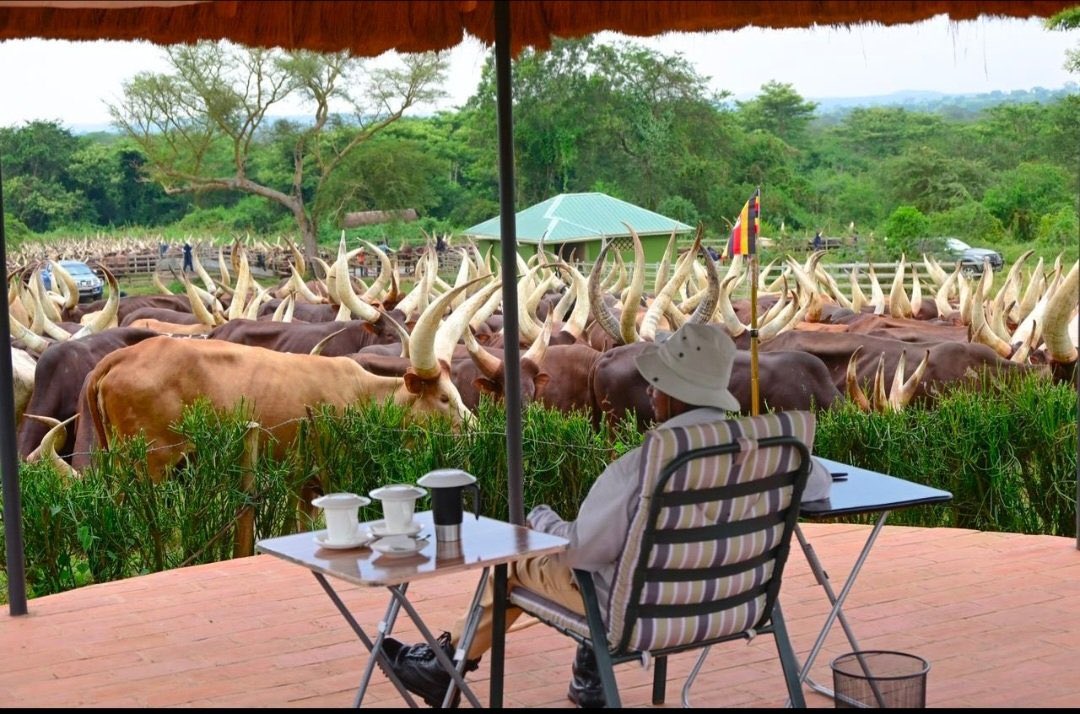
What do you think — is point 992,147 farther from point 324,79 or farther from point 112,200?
point 112,200

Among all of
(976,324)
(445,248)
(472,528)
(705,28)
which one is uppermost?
(705,28)

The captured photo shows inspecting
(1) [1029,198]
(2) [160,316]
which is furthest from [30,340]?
(1) [1029,198]

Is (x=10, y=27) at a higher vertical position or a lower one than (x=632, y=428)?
higher

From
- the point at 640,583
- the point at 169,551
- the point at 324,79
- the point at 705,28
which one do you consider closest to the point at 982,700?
the point at 640,583

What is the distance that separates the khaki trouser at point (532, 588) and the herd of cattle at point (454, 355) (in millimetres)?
1031

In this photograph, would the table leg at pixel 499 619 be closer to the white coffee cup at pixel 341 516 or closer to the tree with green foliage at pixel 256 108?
the white coffee cup at pixel 341 516

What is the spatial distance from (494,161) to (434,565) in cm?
4404

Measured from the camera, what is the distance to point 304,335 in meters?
11.0

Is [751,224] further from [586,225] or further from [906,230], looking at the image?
[906,230]

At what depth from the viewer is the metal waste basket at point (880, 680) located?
3301mm

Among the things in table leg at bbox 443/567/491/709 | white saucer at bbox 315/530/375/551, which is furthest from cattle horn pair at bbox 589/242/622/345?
white saucer at bbox 315/530/375/551

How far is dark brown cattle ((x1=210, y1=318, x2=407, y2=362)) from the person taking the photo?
10.9m

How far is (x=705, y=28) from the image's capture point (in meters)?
5.39

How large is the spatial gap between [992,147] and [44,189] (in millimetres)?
33334
